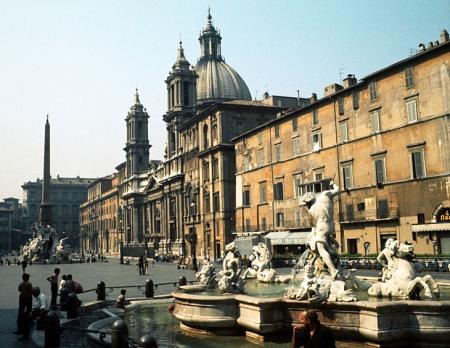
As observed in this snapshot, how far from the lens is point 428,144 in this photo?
30.5 meters

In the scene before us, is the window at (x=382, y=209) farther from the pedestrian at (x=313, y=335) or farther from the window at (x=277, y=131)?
the pedestrian at (x=313, y=335)

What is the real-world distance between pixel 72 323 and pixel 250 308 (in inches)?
204

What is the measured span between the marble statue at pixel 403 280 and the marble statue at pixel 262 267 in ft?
19.0

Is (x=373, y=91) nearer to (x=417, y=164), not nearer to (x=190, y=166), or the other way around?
(x=417, y=164)

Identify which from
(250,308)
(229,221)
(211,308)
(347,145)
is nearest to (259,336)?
(250,308)

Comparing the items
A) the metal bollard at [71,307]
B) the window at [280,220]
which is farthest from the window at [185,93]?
the metal bollard at [71,307]

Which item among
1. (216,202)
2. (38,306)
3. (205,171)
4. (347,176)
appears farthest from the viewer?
(205,171)

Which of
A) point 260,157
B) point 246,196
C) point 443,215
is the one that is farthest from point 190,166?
point 443,215

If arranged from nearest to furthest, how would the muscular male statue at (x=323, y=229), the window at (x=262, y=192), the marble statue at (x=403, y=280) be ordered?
the marble statue at (x=403, y=280)
the muscular male statue at (x=323, y=229)
the window at (x=262, y=192)

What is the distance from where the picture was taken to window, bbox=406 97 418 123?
31562 mm

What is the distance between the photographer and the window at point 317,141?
4016 cm

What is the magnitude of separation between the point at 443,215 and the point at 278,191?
17722 millimetres

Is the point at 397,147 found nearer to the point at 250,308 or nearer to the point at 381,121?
the point at 381,121

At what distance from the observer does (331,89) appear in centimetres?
4275
